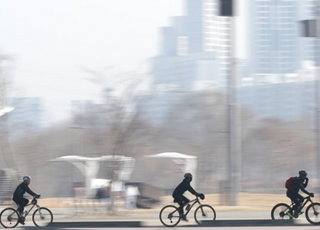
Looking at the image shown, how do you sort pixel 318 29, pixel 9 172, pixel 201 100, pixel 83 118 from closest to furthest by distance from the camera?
pixel 318 29 → pixel 9 172 → pixel 83 118 → pixel 201 100

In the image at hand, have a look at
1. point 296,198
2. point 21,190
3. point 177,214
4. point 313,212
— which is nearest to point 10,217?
point 21,190

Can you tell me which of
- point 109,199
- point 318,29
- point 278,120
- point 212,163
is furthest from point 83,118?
point 278,120

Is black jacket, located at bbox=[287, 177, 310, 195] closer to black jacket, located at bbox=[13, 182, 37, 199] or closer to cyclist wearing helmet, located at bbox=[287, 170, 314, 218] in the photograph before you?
cyclist wearing helmet, located at bbox=[287, 170, 314, 218]

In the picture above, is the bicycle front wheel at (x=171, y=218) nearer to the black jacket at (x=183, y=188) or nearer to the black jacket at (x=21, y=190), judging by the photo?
the black jacket at (x=183, y=188)

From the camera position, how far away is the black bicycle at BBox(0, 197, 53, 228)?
19156mm

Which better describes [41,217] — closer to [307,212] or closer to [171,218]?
[171,218]

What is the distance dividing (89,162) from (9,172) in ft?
17.5

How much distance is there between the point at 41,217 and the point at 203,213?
14.4ft

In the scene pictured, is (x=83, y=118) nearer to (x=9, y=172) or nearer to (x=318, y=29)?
(x=9, y=172)

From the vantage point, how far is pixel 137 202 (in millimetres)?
30312

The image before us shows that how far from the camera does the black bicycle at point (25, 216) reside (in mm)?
19156

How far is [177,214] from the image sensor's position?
18.9 meters

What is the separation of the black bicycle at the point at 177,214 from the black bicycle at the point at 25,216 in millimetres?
3242

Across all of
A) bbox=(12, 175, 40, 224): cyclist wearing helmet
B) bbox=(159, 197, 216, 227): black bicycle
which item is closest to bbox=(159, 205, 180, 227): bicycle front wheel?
bbox=(159, 197, 216, 227): black bicycle
